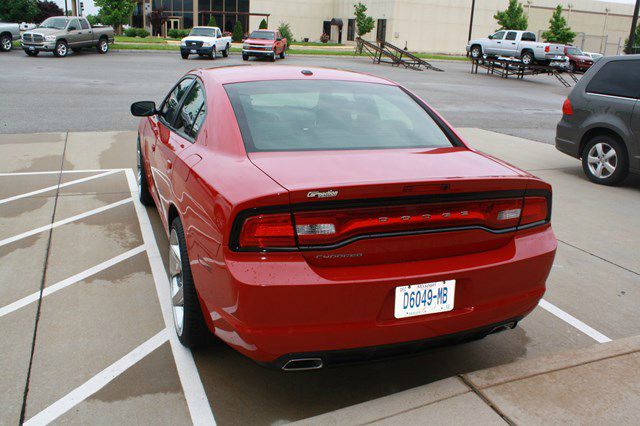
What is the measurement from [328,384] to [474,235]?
1.15m

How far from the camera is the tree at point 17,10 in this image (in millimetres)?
52812

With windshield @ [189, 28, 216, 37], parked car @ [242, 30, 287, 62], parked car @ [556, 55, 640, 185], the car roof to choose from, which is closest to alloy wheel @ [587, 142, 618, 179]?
parked car @ [556, 55, 640, 185]

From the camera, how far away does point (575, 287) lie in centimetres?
465

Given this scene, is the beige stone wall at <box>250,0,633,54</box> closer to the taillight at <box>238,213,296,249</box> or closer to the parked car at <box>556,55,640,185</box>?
the parked car at <box>556,55,640,185</box>

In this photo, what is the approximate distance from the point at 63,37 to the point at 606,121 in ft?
91.4

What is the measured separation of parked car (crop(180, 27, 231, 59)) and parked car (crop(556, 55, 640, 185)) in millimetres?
26646

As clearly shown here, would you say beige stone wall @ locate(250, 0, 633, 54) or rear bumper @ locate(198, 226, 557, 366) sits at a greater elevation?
beige stone wall @ locate(250, 0, 633, 54)

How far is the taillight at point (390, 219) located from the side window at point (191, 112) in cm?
147

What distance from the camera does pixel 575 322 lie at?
407 centimetres

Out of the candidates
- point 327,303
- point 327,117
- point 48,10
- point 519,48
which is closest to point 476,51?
point 519,48

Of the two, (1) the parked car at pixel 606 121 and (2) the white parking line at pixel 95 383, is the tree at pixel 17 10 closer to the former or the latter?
(1) the parked car at pixel 606 121

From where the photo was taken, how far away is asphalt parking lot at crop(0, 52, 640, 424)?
3.06 m

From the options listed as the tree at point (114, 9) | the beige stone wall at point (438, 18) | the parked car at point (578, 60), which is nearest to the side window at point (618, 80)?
the parked car at point (578, 60)

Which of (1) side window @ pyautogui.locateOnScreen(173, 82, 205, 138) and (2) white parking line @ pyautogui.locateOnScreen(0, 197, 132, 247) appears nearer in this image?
(1) side window @ pyautogui.locateOnScreen(173, 82, 205, 138)
